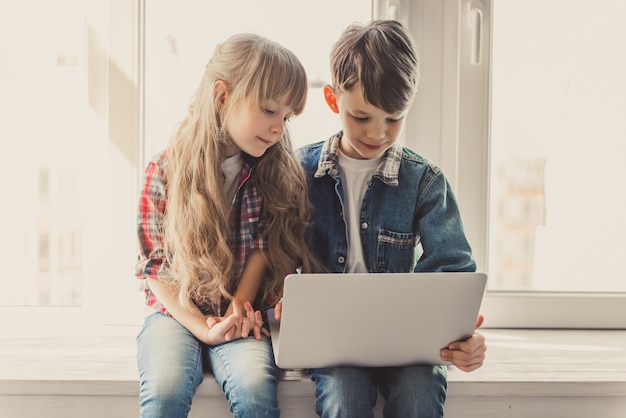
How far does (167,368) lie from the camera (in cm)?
109

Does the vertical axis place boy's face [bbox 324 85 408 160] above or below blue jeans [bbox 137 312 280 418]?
above

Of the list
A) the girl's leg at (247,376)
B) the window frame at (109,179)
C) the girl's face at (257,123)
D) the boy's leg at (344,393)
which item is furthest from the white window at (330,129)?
the boy's leg at (344,393)

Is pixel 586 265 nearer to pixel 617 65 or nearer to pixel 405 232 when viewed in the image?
pixel 617 65

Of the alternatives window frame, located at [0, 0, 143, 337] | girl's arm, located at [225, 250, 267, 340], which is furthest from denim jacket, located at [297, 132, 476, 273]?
window frame, located at [0, 0, 143, 337]

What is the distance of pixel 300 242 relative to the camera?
1279 mm

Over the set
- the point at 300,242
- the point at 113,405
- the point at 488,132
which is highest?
the point at 488,132

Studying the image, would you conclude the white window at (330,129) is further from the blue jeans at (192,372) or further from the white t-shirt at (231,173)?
the blue jeans at (192,372)

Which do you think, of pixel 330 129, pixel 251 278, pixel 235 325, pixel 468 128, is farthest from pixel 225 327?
pixel 468 128

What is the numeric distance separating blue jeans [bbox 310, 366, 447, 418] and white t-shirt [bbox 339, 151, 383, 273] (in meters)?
0.24

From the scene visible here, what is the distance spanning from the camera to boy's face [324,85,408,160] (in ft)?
3.99

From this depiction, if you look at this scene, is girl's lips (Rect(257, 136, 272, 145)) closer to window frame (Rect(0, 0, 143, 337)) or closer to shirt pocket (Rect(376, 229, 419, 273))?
shirt pocket (Rect(376, 229, 419, 273))

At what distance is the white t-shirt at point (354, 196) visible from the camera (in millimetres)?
1312

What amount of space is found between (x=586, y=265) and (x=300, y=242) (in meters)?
0.77

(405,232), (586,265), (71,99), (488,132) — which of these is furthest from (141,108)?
(586,265)
